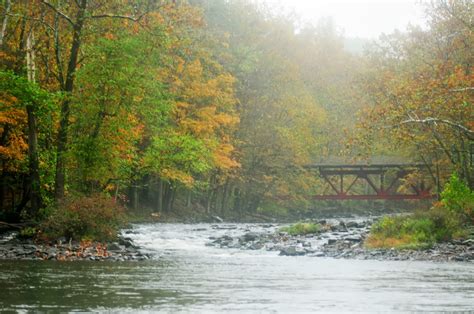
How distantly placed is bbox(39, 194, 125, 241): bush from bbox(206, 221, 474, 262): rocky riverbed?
5297 mm

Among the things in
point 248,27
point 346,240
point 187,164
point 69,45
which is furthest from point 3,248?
point 248,27

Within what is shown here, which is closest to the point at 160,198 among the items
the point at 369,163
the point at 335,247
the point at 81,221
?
the point at 369,163

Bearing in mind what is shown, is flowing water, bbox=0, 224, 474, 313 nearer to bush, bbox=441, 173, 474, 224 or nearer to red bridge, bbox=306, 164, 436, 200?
bush, bbox=441, 173, 474, 224

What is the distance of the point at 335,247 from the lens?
77.9ft

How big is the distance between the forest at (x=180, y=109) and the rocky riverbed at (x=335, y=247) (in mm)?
3605

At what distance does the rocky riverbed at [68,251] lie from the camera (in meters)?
18.1

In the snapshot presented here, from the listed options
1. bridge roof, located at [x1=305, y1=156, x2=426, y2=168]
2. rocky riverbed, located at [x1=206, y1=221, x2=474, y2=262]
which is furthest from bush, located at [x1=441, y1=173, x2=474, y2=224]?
bridge roof, located at [x1=305, y1=156, x2=426, y2=168]

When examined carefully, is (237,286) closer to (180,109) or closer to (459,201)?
(459,201)

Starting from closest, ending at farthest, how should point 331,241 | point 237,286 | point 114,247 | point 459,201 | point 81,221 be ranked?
point 237,286
point 114,247
point 81,221
point 331,241
point 459,201

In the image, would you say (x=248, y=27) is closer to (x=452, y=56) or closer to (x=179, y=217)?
(x=179, y=217)

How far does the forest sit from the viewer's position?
24000 millimetres

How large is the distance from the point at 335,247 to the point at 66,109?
10.2 meters

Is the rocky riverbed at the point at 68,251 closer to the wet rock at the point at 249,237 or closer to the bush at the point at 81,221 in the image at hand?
the bush at the point at 81,221

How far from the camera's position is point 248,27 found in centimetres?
5778
